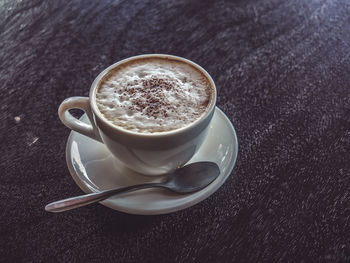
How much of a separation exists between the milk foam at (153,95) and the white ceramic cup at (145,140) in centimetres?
2

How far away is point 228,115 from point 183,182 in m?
0.27

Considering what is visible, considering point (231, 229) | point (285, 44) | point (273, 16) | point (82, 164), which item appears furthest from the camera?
A: point (273, 16)

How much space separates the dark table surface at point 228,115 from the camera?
2.15ft

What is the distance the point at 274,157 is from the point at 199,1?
2.47 feet

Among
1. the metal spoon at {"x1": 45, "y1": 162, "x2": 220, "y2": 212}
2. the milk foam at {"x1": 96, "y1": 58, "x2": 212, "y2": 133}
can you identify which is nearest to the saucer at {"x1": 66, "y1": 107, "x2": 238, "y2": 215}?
the metal spoon at {"x1": 45, "y1": 162, "x2": 220, "y2": 212}

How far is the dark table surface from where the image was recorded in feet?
2.15

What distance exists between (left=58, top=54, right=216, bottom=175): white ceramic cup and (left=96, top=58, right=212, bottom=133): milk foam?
2 cm

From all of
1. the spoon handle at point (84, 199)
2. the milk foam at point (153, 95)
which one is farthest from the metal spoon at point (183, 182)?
the milk foam at point (153, 95)

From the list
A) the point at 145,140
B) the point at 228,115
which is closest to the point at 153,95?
the point at 145,140

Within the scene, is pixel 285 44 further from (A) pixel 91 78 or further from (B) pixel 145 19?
(A) pixel 91 78

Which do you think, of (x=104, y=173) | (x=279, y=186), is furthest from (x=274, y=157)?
(x=104, y=173)

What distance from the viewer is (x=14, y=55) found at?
1.07m

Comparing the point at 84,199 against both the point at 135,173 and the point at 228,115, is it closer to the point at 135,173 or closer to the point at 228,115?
the point at 135,173

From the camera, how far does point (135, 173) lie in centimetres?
78
